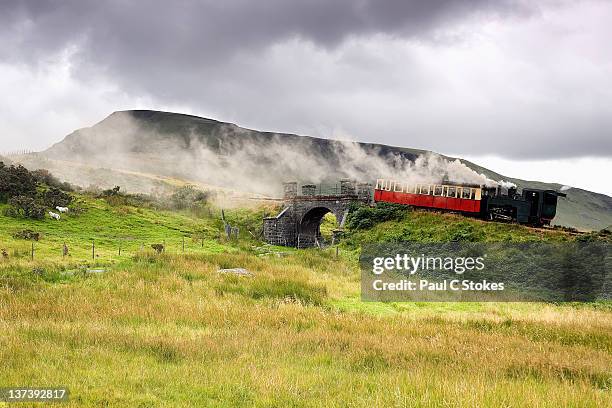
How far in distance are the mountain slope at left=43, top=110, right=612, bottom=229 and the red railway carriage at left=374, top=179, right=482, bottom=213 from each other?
85.5 ft

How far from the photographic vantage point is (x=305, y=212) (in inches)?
1681

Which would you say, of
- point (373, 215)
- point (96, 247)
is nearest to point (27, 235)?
point (96, 247)

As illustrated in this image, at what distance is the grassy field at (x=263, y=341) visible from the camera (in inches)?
264

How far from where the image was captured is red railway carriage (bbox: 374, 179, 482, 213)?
3098 cm

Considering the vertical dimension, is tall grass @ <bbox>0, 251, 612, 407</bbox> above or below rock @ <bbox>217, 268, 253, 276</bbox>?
above

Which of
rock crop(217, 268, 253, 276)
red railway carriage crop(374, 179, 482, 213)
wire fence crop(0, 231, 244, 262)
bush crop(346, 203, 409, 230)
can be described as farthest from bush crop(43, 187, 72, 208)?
A: red railway carriage crop(374, 179, 482, 213)

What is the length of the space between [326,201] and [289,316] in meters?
28.5

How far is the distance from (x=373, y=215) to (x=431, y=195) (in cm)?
462

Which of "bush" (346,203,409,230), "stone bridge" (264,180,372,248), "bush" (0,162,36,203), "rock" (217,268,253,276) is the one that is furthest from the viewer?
"stone bridge" (264,180,372,248)

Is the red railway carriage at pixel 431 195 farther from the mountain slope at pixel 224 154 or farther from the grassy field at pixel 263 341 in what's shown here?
the mountain slope at pixel 224 154

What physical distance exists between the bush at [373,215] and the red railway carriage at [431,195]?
106cm

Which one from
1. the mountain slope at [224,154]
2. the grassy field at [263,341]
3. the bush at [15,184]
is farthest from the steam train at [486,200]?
the mountain slope at [224,154]

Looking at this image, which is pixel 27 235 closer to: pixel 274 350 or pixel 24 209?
pixel 24 209

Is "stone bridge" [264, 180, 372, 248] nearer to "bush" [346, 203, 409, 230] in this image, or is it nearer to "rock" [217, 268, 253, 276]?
"bush" [346, 203, 409, 230]
